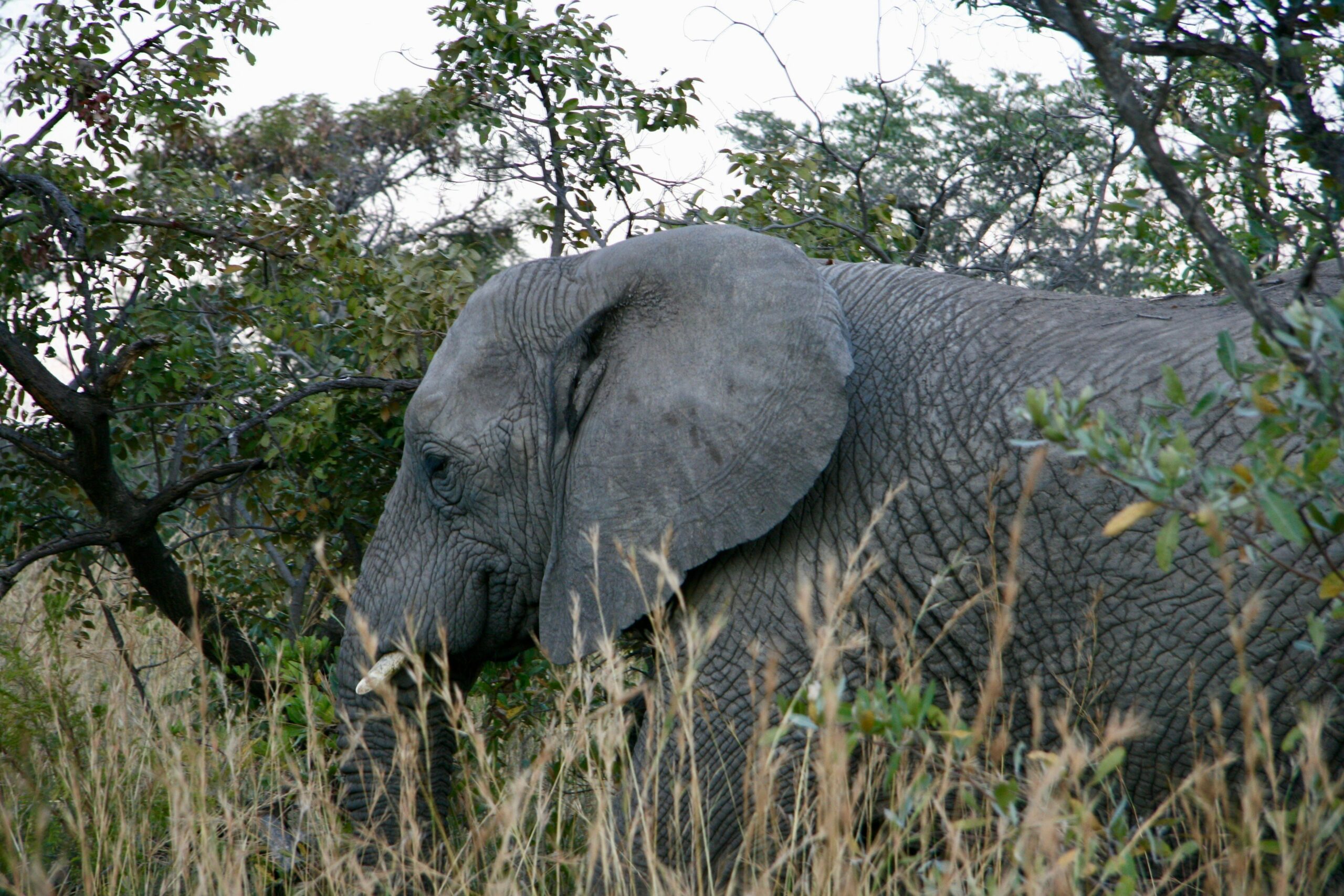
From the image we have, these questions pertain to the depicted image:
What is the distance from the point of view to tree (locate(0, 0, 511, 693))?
15.4 feet

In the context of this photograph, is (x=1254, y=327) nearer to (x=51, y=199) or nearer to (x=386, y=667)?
(x=386, y=667)

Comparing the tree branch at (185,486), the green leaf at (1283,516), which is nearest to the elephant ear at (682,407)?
the green leaf at (1283,516)

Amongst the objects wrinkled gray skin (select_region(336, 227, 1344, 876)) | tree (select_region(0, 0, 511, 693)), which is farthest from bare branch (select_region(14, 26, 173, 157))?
wrinkled gray skin (select_region(336, 227, 1344, 876))

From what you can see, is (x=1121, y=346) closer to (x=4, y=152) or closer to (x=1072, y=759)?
(x=1072, y=759)

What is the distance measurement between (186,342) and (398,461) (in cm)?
91

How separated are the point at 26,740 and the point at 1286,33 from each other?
11.0 feet

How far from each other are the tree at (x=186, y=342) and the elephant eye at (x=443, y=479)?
1077 millimetres

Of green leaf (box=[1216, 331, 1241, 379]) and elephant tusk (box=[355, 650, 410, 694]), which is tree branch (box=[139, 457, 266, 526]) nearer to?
elephant tusk (box=[355, 650, 410, 694])

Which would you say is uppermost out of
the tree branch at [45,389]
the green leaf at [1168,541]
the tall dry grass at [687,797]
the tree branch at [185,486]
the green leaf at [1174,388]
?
the tree branch at [45,389]

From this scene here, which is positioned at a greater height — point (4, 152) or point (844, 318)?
point (4, 152)

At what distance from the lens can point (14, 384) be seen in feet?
18.0

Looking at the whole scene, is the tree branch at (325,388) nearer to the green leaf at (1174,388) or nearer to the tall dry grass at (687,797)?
the tall dry grass at (687,797)

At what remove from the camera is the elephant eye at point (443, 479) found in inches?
140

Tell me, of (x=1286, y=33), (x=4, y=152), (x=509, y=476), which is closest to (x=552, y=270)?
(x=509, y=476)
